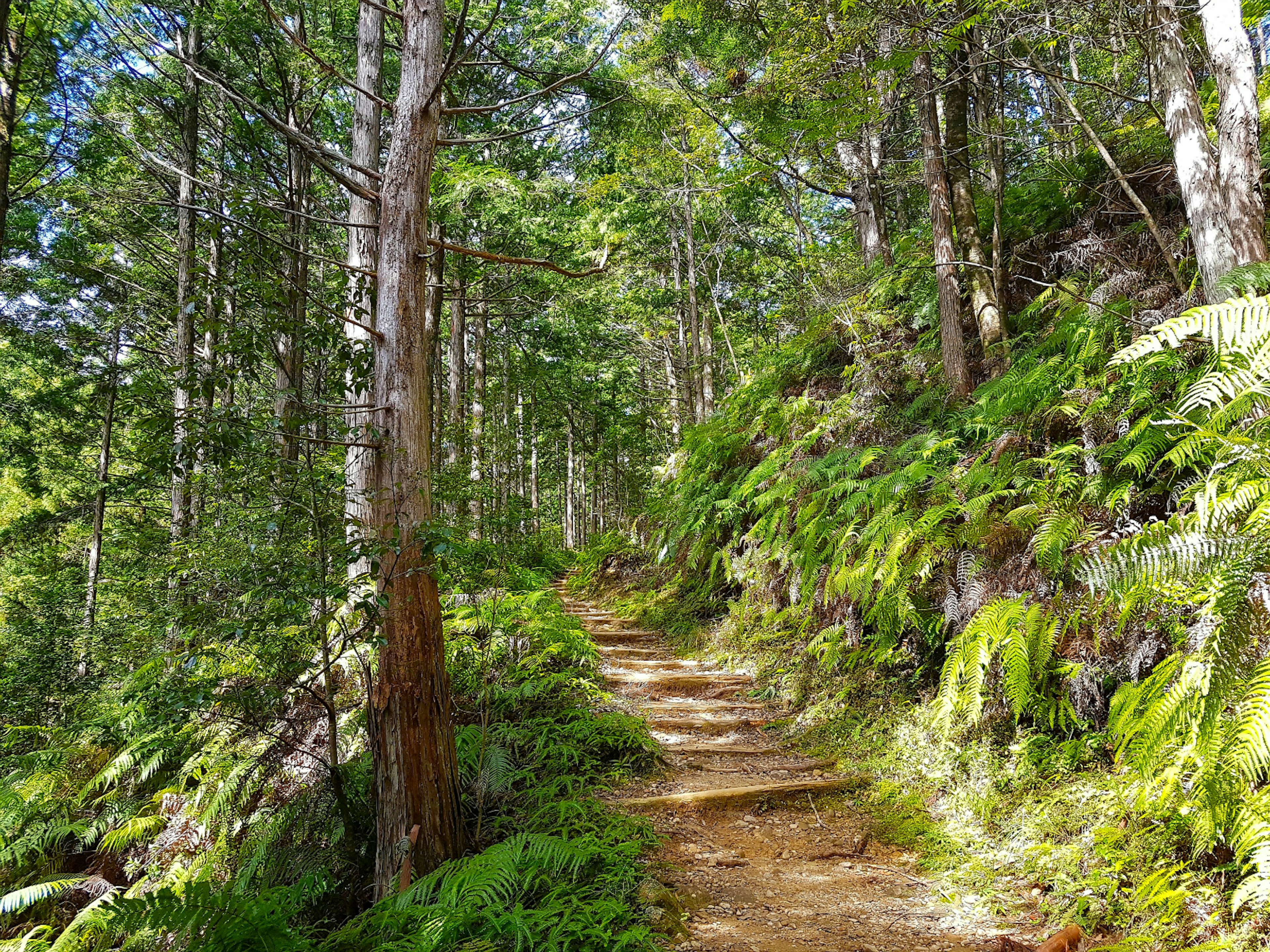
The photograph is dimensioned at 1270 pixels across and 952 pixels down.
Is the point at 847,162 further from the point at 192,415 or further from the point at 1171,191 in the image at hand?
the point at 192,415

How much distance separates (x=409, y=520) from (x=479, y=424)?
19.7 ft

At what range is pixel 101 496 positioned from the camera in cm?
1116

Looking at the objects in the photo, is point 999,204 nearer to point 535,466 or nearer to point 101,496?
point 101,496

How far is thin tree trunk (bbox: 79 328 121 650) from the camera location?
374 inches

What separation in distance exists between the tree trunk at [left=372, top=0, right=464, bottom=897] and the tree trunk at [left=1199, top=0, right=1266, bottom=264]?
4156mm

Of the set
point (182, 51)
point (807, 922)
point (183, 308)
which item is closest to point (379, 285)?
point (183, 308)

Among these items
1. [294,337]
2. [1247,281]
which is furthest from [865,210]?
[294,337]

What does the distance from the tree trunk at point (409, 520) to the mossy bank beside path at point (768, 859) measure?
1.22 meters

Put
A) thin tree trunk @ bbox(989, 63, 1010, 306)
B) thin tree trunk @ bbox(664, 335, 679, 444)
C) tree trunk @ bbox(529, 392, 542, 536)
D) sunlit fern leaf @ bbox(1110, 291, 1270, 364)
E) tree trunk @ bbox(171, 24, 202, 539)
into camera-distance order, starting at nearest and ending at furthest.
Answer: sunlit fern leaf @ bbox(1110, 291, 1270, 364) < thin tree trunk @ bbox(989, 63, 1010, 306) < tree trunk @ bbox(171, 24, 202, 539) < thin tree trunk @ bbox(664, 335, 679, 444) < tree trunk @ bbox(529, 392, 542, 536)

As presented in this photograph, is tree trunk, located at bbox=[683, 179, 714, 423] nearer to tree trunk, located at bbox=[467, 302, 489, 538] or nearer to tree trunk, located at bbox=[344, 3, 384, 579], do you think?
tree trunk, located at bbox=[467, 302, 489, 538]

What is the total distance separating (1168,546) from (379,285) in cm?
385

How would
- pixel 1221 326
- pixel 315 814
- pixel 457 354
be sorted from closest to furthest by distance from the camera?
pixel 1221 326, pixel 315 814, pixel 457 354

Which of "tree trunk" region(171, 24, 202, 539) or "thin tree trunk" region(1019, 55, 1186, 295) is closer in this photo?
"thin tree trunk" region(1019, 55, 1186, 295)

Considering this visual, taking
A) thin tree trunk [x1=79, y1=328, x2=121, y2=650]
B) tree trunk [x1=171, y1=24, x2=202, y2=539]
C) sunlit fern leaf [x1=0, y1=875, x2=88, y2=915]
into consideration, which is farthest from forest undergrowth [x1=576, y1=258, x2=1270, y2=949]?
thin tree trunk [x1=79, y1=328, x2=121, y2=650]
